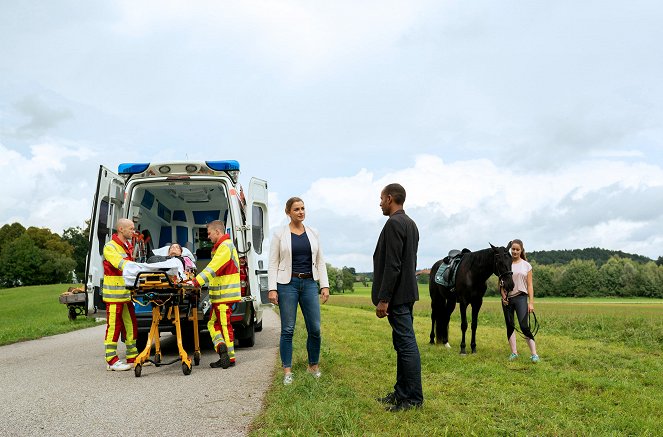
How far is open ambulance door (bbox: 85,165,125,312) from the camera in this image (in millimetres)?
7637

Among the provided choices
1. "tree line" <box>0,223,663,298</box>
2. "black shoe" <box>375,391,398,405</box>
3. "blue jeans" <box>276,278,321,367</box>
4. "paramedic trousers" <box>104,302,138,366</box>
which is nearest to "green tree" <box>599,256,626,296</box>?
"tree line" <box>0,223,663,298</box>

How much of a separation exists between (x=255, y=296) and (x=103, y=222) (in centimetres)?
266

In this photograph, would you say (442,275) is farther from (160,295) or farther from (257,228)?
(160,295)

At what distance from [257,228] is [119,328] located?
8.80 ft

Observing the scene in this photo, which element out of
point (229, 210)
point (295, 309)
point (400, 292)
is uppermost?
point (229, 210)

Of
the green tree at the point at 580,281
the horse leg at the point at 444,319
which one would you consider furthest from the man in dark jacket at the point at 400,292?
the green tree at the point at 580,281

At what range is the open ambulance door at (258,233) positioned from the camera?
801 centimetres

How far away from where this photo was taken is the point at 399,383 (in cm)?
484

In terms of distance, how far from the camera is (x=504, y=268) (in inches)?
301

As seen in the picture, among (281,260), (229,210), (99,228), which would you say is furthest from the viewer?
(229,210)

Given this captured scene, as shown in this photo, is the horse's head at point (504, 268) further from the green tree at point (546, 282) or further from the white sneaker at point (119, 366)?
the green tree at point (546, 282)

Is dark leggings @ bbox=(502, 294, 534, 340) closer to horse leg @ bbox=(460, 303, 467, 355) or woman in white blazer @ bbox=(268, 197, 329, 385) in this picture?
horse leg @ bbox=(460, 303, 467, 355)

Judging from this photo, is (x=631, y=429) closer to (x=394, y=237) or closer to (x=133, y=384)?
(x=394, y=237)

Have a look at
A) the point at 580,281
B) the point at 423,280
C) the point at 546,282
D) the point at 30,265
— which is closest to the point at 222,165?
the point at 423,280
